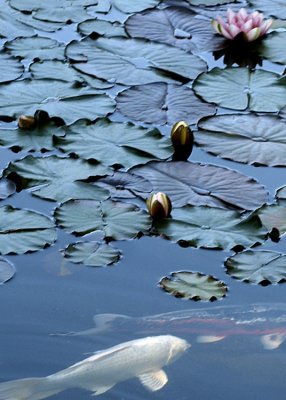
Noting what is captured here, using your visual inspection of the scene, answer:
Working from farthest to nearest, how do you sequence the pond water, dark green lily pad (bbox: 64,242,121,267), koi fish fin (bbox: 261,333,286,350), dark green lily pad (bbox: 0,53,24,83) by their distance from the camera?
dark green lily pad (bbox: 0,53,24,83)
dark green lily pad (bbox: 64,242,121,267)
koi fish fin (bbox: 261,333,286,350)
the pond water

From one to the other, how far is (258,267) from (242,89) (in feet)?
3.99

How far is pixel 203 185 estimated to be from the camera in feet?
11.5

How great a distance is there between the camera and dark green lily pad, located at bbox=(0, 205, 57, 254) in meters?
3.21

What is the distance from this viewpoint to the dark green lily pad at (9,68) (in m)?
4.18

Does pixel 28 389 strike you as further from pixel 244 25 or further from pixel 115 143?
pixel 244 25

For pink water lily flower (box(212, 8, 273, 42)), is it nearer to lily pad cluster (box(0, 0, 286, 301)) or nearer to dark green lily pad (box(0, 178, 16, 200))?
lily pad cluster (box(0, 0, 286, 301))

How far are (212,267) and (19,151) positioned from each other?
984 millimetres

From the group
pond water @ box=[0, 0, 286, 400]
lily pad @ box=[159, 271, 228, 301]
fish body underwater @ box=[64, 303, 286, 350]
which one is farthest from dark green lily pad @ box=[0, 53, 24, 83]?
fish body underwater @ box=[64, 303, 286, 350]

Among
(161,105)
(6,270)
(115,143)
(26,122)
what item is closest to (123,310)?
(6,270)

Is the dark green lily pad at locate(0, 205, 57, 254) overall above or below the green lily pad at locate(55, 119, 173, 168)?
below

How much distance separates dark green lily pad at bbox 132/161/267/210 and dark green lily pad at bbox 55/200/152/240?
0.60ft

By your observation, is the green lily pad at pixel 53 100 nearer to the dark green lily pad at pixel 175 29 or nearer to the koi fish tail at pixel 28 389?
the dark green lily pad at pixel 175 29

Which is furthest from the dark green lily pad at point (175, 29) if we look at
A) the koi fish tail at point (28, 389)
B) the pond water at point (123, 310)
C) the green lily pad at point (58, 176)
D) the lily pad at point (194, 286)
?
the koi fish tail at point (28, 389)

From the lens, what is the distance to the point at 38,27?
4.70 meters
